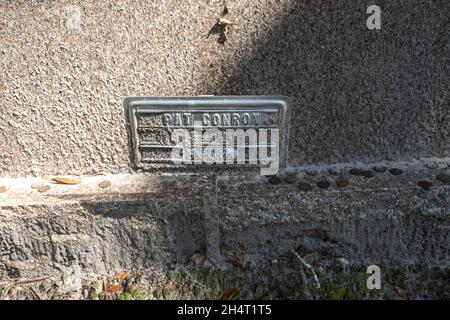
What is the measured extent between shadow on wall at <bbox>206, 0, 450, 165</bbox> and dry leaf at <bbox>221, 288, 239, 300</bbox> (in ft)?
1.65

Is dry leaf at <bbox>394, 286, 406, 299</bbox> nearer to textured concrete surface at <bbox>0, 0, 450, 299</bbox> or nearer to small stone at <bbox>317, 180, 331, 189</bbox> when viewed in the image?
textured concrete surface at <bbox>0, 0, 450, 299</bbox>

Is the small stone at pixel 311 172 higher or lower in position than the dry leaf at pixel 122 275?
higher

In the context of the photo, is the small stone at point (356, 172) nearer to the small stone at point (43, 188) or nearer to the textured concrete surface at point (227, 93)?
the textured concrete surface at point (227, 93)

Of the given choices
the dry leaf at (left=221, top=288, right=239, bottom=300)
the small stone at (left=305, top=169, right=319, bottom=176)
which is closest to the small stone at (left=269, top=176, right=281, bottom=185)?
the small stone at (left=305, top=169, right=319, bottom=176)

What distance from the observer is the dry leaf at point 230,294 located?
1.38 m

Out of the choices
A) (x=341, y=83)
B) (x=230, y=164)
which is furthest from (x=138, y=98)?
(x=341, y=83)

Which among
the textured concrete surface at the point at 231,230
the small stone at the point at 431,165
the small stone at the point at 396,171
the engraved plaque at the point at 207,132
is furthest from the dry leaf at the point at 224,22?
the small stone at the point at 431,165

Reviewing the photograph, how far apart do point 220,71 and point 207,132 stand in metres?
0.22

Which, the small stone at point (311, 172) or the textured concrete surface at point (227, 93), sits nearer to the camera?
the textured concrete surface at point (227, 93)

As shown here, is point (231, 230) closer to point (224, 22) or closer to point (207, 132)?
point (207, 132)

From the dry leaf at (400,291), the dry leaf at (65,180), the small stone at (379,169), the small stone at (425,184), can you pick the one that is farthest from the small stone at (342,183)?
the dry leaf at (65,180)

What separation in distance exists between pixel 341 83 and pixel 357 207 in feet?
1.40

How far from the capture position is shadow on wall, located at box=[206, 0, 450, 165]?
137cm

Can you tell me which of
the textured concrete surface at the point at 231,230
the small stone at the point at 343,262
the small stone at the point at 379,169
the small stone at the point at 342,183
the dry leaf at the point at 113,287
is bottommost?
the dry leaf at the point at 113,287
